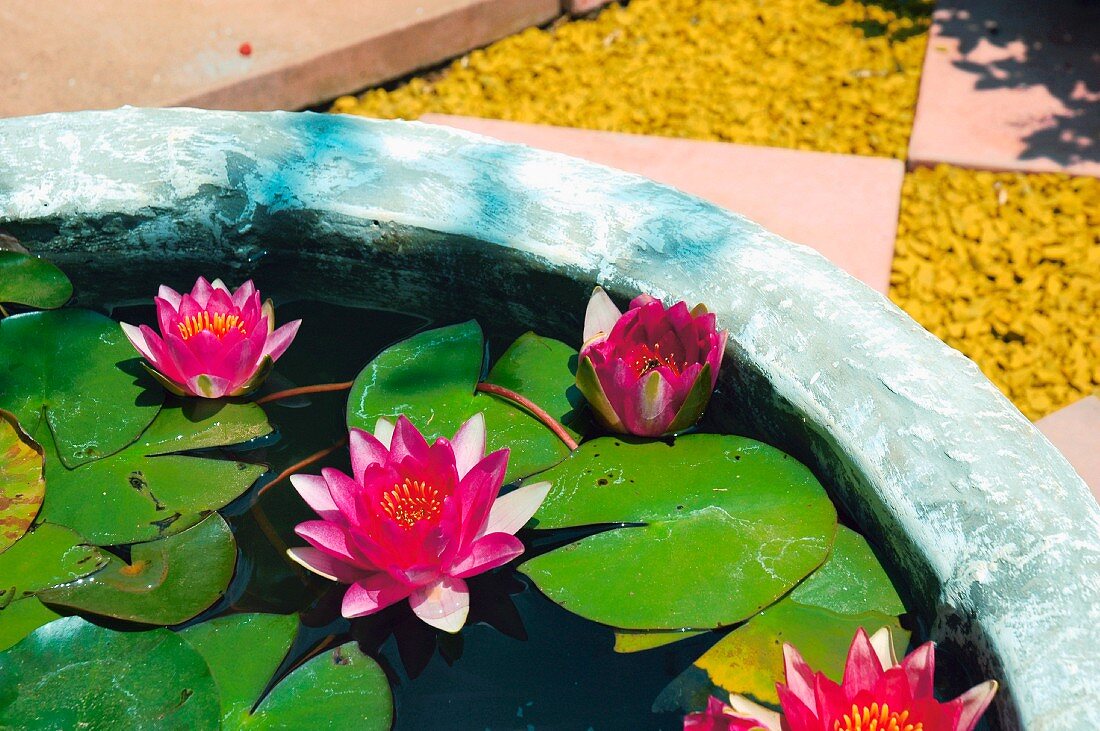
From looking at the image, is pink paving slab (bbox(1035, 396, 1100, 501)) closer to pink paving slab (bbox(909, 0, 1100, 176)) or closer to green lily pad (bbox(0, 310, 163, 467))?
pink paving slab (bbox(909, 0, 1100, 176))

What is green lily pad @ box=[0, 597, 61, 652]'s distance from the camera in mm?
908

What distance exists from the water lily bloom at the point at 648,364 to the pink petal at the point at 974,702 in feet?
1.32

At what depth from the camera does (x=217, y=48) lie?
7.97 ft

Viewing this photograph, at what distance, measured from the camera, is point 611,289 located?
3.70 feet

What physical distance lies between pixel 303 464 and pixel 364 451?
0.60 ft

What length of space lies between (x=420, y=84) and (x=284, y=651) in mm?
2095

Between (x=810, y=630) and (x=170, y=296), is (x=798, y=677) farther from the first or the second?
(x=170, y=296)

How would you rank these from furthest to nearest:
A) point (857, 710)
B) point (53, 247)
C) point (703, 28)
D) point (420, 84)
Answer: point (703, 28), point (420, 84), point (53, 247), point (857, 710)

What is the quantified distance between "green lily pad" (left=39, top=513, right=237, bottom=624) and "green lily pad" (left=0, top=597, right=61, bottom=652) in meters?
0.01

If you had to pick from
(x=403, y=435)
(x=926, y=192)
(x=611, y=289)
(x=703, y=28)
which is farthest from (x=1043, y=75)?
(x=403, y=435)

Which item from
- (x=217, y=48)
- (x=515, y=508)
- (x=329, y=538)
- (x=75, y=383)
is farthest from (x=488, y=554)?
(x=217, y=48)

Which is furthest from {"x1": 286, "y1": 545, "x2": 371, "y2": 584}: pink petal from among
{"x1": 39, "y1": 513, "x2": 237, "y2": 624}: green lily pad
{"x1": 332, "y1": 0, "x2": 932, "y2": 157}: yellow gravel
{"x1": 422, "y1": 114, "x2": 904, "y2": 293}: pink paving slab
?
{"x1": 332, "y1": 0, "x2": 932, "y2": 157}: yellow gravel

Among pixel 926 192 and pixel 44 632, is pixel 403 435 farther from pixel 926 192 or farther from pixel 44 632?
pixel 926 192

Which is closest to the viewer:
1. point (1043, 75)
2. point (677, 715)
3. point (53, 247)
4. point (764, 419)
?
point (677, 715)
